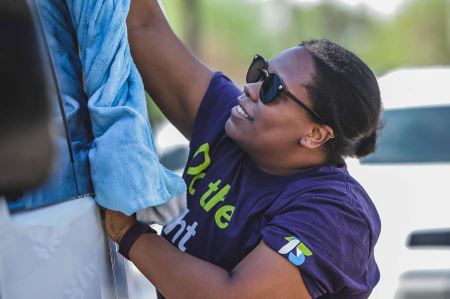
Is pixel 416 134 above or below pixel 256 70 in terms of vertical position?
below

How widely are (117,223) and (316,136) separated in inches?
24.0

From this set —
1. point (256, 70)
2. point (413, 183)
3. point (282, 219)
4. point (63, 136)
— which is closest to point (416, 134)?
point (413, 183)

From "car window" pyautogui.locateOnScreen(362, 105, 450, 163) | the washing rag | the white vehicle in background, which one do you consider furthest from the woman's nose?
"car window" pyautogui.locateOnScreen(362, 105, 450, 163)

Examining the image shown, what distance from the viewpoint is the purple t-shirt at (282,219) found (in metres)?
2.02

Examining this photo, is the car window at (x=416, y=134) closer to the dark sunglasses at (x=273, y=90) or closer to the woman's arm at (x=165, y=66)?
the woman's arm at (x=165, y=66)

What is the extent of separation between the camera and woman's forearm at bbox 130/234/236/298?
6.57 feet

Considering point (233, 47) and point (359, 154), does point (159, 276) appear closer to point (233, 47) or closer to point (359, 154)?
point (359, 154)

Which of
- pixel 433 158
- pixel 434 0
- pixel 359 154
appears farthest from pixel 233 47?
pixel 359 154

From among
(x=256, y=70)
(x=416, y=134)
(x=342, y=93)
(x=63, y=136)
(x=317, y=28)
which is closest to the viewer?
(x=63, y=136)

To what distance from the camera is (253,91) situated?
2.29 meters

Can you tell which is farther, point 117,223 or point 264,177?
point 264,177

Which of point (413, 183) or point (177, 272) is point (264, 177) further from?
point (413, 183)

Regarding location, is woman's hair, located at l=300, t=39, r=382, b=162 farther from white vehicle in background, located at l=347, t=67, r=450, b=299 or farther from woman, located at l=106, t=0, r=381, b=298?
white vehicle in background, located at l=347, t=67, r=450, b=299

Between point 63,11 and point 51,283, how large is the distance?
0.66m
